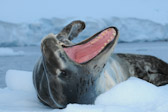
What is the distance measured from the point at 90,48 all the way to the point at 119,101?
0.41m

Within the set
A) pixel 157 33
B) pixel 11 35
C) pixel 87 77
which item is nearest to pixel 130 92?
pixel 87 77

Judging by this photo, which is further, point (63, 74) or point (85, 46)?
→ point (85, 46)

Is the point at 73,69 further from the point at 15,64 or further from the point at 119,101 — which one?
the point at 15,64

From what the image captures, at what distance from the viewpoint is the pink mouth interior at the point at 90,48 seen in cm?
181

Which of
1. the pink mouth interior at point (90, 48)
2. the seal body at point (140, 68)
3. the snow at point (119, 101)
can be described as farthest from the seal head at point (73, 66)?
the seal body at point (140, 68)

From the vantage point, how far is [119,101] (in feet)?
6.26

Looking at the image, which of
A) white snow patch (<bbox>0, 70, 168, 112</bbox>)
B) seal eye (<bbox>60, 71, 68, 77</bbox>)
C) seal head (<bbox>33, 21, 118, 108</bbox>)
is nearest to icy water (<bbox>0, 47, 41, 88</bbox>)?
white snow patch (<bbox>0, 70, 168, 112</bbox>)

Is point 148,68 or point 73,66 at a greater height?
point 73,66

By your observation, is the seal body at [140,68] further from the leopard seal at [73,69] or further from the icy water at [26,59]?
the icy water at [26,59]

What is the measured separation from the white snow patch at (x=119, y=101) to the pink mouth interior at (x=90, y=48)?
0.32 metres

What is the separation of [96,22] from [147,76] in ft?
52.1

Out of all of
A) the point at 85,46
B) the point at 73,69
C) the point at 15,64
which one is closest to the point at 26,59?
the point at 15,64

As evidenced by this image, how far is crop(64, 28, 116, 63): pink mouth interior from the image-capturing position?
5.95 feet

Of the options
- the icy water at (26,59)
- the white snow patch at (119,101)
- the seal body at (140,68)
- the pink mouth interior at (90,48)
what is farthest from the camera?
the icy water at (26,59)
